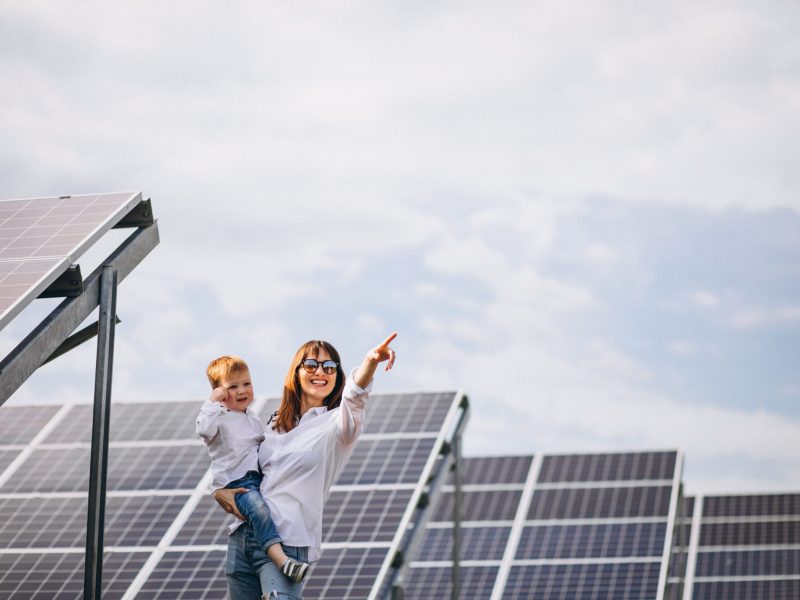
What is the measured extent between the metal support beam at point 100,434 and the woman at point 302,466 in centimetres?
245

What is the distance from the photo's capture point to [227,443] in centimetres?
653

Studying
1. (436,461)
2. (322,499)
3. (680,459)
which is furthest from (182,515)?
(680,459)

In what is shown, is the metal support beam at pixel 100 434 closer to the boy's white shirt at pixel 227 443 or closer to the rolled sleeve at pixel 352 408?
the boy's white shirt at pixel 227 443

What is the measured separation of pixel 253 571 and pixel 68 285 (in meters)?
3.17

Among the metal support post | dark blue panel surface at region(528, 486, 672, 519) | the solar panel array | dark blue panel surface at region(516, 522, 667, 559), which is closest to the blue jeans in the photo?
the metal support post

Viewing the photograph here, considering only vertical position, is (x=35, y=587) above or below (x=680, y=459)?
above

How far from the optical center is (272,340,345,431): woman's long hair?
664 centimetres

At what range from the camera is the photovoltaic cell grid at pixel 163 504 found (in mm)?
14258

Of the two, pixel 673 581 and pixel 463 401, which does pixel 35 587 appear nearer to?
pixel 463 401

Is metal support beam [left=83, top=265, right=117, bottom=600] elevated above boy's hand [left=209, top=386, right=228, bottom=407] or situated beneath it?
situated beneath

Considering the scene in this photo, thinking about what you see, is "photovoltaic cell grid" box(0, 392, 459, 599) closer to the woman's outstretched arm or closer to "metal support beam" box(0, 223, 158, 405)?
"metal support beam" box(0, 223, 158, 405)

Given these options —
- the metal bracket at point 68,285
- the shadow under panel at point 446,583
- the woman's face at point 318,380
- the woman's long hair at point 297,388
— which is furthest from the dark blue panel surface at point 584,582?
the woman's face at point 318,380

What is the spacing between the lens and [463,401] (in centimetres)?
1688

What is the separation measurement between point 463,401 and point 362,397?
10642 mm
